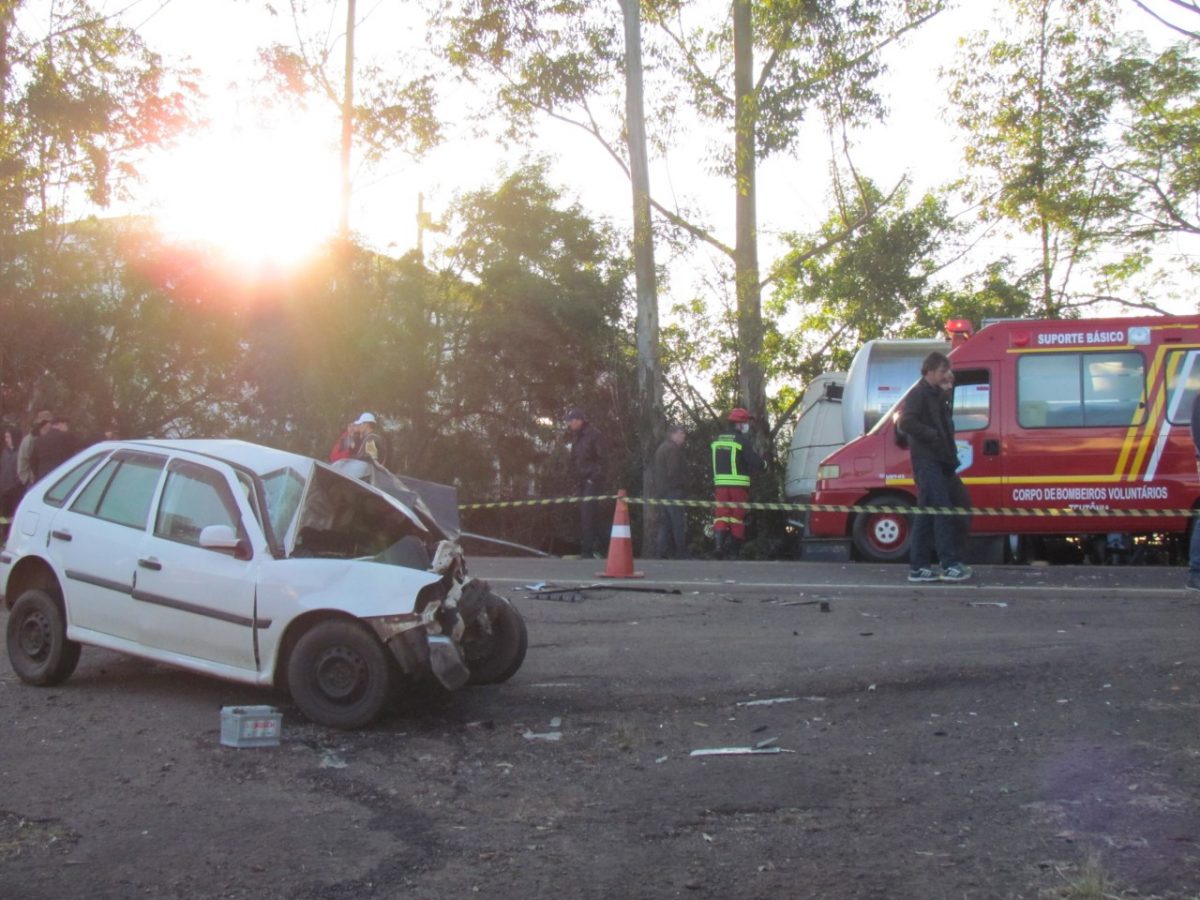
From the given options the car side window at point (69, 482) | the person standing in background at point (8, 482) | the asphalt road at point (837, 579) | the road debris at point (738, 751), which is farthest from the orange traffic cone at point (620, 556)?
the person standing in background at point (8, 482)

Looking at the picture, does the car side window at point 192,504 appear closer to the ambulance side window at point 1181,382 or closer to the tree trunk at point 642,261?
the ambulance side window at point 1181,382

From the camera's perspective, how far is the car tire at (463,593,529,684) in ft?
24.3

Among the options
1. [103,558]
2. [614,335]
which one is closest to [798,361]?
[614,335]

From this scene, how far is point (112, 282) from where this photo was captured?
76.7 ft

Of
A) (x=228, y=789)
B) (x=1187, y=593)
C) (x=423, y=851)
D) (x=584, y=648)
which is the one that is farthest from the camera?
(x=1187, y=593)

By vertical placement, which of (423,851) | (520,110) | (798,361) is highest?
(520,110)

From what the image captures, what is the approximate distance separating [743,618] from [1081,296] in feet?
60.5

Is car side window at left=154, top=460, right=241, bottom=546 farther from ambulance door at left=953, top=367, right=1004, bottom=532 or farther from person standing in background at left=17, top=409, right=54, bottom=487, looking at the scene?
ambulance door at left=953, top=367, right=1004, bottom=532

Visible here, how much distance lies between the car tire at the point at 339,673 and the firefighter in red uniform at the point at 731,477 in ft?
37.4

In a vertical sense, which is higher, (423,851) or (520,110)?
(520,110)

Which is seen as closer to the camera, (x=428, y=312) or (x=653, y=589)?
(x=653, y=589)

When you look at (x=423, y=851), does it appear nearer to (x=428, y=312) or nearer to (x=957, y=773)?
(x=957, y=773)

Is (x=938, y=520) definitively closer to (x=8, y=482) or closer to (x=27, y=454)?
(x=27, y=454)

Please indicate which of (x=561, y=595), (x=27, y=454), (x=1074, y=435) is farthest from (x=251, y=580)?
(x=27, y=454)
